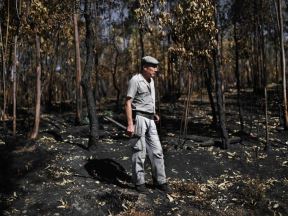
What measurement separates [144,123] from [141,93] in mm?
460

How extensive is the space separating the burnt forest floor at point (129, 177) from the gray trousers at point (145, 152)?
244mm

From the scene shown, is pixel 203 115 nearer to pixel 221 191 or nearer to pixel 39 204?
pixel 221 191

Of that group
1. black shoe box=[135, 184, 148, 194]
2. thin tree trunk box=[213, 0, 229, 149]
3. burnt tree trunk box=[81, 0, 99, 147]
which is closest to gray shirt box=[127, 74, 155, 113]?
black shoe box=[135, 184, 148, 194]

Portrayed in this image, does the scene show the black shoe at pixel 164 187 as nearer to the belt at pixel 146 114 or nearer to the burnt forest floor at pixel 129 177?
the burnt forest floor at pixel 129 177

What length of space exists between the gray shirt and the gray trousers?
17 cm

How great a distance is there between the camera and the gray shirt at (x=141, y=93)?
6621mm

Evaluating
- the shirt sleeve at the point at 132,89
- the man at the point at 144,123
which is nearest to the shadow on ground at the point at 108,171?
the man at the point at 144,123

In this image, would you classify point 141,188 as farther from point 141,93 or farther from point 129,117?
point 141,93

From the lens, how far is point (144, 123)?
6.69 m

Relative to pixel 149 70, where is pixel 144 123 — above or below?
below

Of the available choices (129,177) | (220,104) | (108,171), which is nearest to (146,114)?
(129,177)

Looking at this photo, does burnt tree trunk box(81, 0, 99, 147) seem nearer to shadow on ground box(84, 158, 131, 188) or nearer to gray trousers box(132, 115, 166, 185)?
shadow on ground box(84, 158, 131, 188)

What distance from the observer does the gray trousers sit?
21.7ft

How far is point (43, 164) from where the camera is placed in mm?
8094
